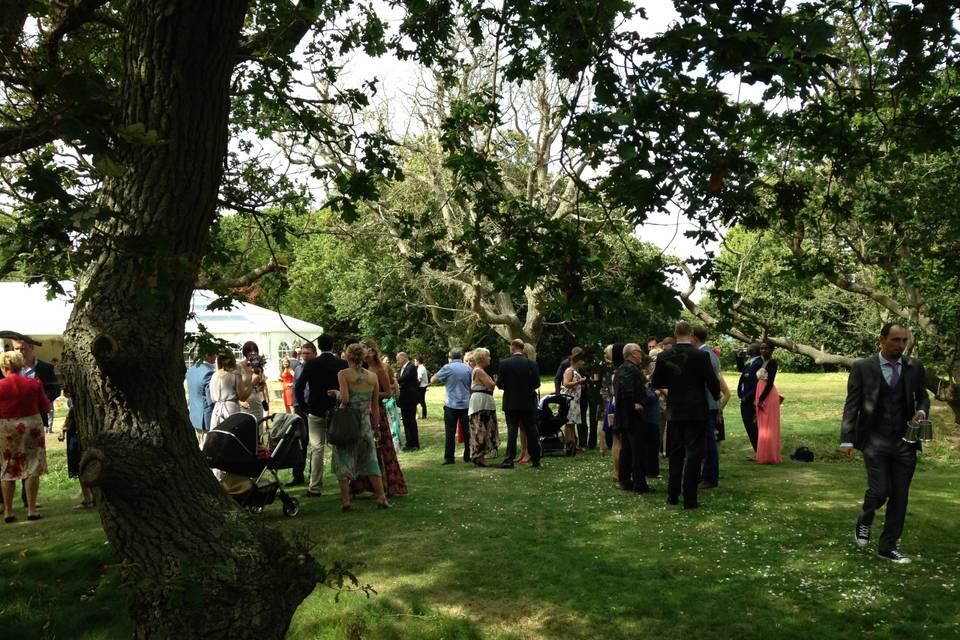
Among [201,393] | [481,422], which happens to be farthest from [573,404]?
[201,393]

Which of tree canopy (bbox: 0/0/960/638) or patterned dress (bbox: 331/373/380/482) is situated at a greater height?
tree canopy (bbox: 0/0/960/638)

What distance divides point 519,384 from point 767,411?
3.84 meters

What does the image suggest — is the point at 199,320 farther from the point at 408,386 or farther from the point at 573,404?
the point at 573,404

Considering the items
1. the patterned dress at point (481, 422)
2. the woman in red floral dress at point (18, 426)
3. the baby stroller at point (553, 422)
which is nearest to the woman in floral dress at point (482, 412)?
Result: the patterned dress at point (481, 422)

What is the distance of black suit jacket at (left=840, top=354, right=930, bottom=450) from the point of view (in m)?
6.64

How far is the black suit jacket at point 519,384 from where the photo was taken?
1223 centimetres

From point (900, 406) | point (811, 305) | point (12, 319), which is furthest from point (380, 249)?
point (900, 406)

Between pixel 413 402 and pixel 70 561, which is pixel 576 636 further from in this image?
pixel 413 402

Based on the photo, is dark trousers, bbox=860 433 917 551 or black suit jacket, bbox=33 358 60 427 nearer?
dark trousers, bbox=860 433 917 551

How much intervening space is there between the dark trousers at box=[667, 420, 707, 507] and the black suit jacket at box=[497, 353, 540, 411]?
3206 mm

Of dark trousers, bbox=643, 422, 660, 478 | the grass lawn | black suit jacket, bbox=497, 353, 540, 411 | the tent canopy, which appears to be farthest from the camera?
the tent canopy

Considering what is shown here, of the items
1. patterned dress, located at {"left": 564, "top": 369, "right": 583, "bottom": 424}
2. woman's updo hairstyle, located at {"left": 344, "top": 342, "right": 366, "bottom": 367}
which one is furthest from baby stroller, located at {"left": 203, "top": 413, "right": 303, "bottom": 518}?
patterned dress, located at {"left": 564, "top": 369, "right": 583, "bottom": 424}

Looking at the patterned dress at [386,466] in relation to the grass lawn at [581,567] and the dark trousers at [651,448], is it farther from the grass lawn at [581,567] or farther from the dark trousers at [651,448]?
the dark trousers at [651,448]

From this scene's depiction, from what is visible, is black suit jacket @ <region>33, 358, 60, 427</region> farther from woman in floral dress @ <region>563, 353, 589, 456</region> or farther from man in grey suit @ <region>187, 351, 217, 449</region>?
woman in floral dress @ <region>563, 353, 589, 456</region>
